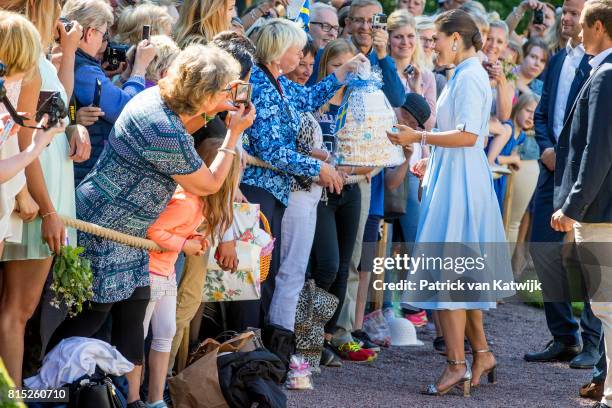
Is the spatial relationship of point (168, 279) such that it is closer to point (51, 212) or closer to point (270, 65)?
point (51, 212)

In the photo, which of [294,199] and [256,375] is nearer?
Result: [256,375]

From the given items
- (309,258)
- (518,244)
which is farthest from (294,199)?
(518,244)

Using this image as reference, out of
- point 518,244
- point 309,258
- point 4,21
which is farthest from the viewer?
point 518,244

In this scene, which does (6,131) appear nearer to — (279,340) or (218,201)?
(218,201)

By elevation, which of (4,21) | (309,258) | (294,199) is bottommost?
(309,258)

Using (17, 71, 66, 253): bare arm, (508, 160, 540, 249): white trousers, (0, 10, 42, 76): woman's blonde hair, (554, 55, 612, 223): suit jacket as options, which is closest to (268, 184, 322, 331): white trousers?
(554, 55, 612, 223): suit jacket

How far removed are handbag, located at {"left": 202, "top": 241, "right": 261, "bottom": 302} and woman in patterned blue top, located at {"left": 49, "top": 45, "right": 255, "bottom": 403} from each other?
2.88 ft

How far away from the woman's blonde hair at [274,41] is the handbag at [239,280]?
47.6 inches

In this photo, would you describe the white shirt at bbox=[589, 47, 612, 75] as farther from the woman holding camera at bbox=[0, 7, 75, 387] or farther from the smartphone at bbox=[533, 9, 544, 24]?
the smartphone at bbox=[533, 9, 544, 24]

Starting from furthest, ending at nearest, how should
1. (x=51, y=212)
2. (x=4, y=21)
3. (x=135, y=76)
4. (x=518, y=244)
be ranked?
1. (x=518, y=244)
2. (x=135, y=76)
3. (x=51, y=212)
4. (x=4, y=21)

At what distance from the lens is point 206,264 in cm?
592

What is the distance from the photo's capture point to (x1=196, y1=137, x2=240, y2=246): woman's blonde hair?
5.48 m

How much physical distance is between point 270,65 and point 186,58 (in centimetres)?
154

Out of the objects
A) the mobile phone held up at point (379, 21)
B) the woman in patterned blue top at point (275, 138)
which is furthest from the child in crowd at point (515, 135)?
the woman in patterned blue top at point (275, 138)
